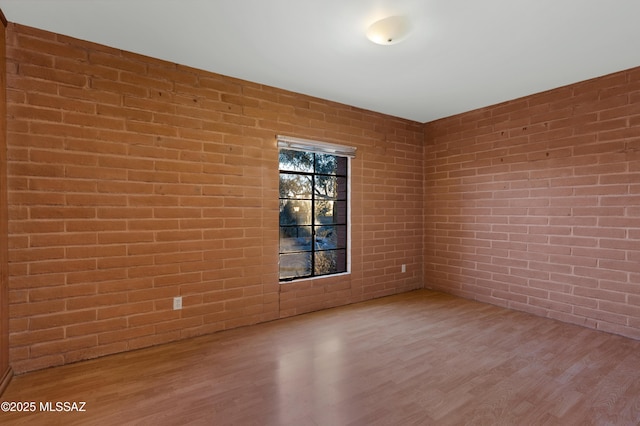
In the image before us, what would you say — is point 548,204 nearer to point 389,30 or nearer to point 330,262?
point 330,262

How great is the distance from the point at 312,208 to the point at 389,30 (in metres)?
2.18

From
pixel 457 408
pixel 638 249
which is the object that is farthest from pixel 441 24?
pixel 638 249

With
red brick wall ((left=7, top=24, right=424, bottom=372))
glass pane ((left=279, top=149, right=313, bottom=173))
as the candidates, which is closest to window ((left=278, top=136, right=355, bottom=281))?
glass pane ((left=279, top=149, right=313, bottom=173))

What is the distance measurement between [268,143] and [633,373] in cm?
378

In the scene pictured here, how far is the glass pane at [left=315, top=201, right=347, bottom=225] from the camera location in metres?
3.97

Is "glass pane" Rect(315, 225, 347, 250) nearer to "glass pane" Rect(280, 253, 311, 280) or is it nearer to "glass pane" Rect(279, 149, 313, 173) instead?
"glass pane" Rect(280, 253, 311, 280)

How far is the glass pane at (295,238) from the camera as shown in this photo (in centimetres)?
366

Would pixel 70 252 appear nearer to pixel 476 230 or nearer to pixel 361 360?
pixel 361 360

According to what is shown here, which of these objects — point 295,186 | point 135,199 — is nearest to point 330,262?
point 295,186

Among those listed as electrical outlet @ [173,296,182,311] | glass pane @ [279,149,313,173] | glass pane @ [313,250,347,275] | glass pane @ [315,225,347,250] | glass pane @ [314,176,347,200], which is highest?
glass pane @ [279,149,313,173]

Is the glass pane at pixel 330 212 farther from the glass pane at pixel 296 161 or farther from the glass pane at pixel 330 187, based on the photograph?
the glass pane at pixel 296 161

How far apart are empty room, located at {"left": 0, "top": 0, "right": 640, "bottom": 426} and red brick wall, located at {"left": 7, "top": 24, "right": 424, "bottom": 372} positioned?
0.02 metres

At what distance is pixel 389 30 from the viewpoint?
2273mm

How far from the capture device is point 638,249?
2947mm
